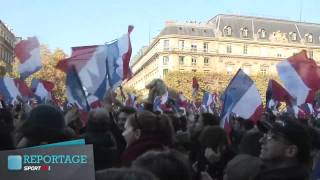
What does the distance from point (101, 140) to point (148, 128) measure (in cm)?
47

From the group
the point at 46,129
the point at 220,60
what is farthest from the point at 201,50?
the point at 46,129

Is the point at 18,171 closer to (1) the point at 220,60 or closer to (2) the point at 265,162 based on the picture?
(2) the point at 265,162

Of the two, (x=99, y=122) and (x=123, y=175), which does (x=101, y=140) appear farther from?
(x=123, y=175)

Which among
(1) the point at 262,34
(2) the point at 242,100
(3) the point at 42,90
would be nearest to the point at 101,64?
(2) the point at 242,100

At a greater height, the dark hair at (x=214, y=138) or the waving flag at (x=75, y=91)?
the waving flag at (x=75, y=91)

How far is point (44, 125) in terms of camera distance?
3.27m

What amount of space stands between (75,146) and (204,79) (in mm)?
71504

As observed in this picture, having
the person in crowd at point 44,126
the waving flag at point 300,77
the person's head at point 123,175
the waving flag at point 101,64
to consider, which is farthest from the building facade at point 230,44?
the person's head at point 123,175

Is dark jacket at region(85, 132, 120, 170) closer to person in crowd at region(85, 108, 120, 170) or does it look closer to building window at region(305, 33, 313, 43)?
person in crowd at region(85, 108, 120, 170)

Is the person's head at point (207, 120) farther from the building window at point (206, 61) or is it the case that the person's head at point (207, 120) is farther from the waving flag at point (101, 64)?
the building window at point (206, 61)

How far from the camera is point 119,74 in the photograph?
941cm

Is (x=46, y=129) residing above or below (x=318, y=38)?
below

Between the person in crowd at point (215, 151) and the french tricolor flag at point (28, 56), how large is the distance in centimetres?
915

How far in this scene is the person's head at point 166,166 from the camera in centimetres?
233
